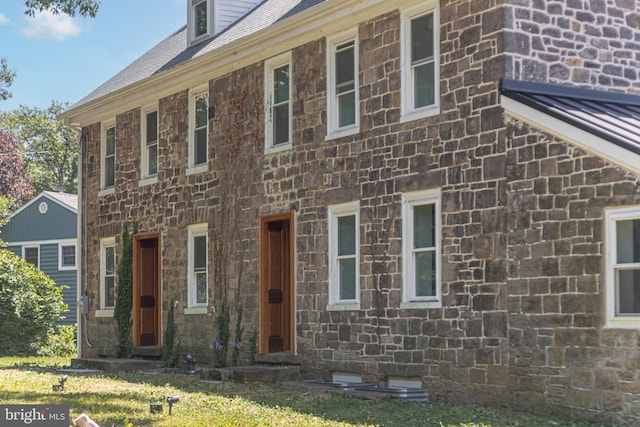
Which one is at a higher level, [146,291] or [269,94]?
[269,94]

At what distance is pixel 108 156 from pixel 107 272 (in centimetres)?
271

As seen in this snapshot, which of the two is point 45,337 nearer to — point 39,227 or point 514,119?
point 39,227

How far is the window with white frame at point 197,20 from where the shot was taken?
22062 millimetres

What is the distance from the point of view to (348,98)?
54.5 feet

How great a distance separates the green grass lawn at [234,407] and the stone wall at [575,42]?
458cm

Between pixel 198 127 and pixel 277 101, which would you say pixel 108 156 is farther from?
pixel 277 101

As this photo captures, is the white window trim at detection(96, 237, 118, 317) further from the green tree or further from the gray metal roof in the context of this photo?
the green tree

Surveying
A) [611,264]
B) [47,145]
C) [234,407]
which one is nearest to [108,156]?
[234,407]

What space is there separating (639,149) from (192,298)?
1121 cm

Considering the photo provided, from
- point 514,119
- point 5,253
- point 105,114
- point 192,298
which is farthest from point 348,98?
point 5,253

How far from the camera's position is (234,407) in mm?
13016

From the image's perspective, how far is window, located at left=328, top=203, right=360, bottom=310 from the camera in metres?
16.2

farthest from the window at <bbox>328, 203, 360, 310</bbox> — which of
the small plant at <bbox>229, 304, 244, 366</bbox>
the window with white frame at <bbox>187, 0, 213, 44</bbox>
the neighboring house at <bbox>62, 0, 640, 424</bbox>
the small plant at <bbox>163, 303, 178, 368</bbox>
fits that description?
the window with white frame at <bbox>187, 0, 213, 44</bbox>

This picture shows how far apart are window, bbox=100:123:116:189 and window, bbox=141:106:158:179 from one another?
1717mm
